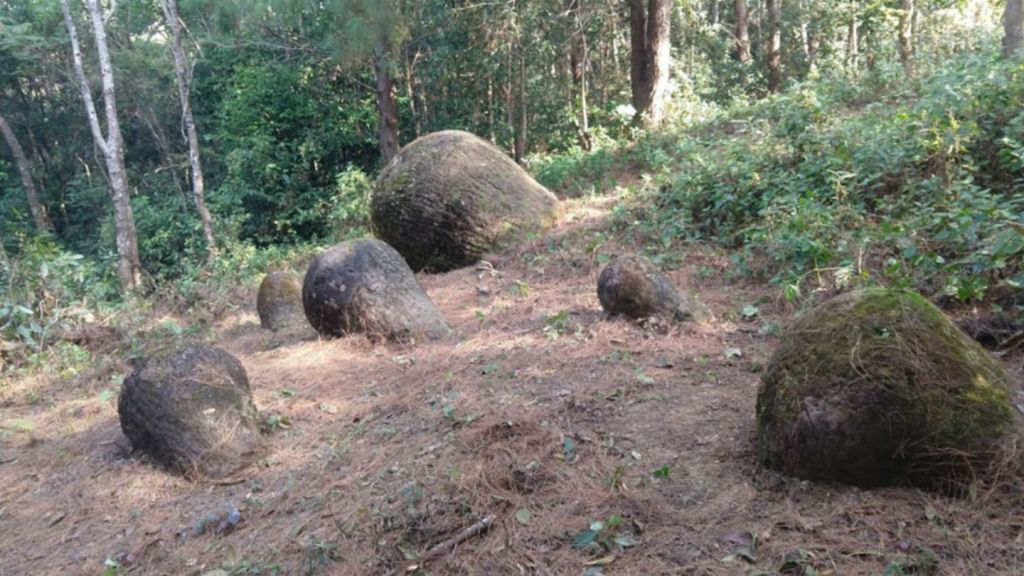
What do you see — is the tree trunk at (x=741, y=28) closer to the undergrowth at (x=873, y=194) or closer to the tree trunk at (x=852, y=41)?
the tree trunk at (x=852, y=41)

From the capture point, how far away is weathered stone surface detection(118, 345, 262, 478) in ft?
14.9

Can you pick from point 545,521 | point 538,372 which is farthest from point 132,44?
point 545,521

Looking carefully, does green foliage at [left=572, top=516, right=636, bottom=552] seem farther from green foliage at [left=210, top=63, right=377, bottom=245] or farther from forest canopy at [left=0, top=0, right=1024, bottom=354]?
green foliage at [left=210, top=63, right=377, bottom=245]

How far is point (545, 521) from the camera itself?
10.9ft

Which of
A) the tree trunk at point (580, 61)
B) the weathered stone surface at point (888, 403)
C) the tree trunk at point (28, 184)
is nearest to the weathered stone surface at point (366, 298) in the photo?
the weathered stone surface at point (888, 403)

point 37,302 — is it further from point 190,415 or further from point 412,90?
point 412,90

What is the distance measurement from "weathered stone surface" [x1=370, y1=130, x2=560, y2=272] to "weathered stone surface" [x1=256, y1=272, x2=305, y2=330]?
1.68 metres

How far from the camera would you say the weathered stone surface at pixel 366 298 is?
629 cm

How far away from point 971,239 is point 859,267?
722mm

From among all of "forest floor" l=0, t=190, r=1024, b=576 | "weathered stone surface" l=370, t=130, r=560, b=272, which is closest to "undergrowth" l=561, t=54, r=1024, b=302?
"forest floor" l=0, t=190, r=1024, b=576

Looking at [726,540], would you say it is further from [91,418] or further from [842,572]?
[91,418]

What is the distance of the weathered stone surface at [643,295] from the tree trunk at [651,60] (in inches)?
304

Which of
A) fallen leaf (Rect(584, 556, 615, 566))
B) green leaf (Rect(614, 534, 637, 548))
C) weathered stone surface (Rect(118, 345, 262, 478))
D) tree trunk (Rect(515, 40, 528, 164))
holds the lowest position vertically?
fallen leaf (Rect(584, 556, 615, 566))

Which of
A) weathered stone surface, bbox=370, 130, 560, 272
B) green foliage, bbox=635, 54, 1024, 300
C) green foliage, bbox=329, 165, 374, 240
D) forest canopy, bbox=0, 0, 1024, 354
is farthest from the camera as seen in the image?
green foliage, bbox=329, 165, 374, 240
